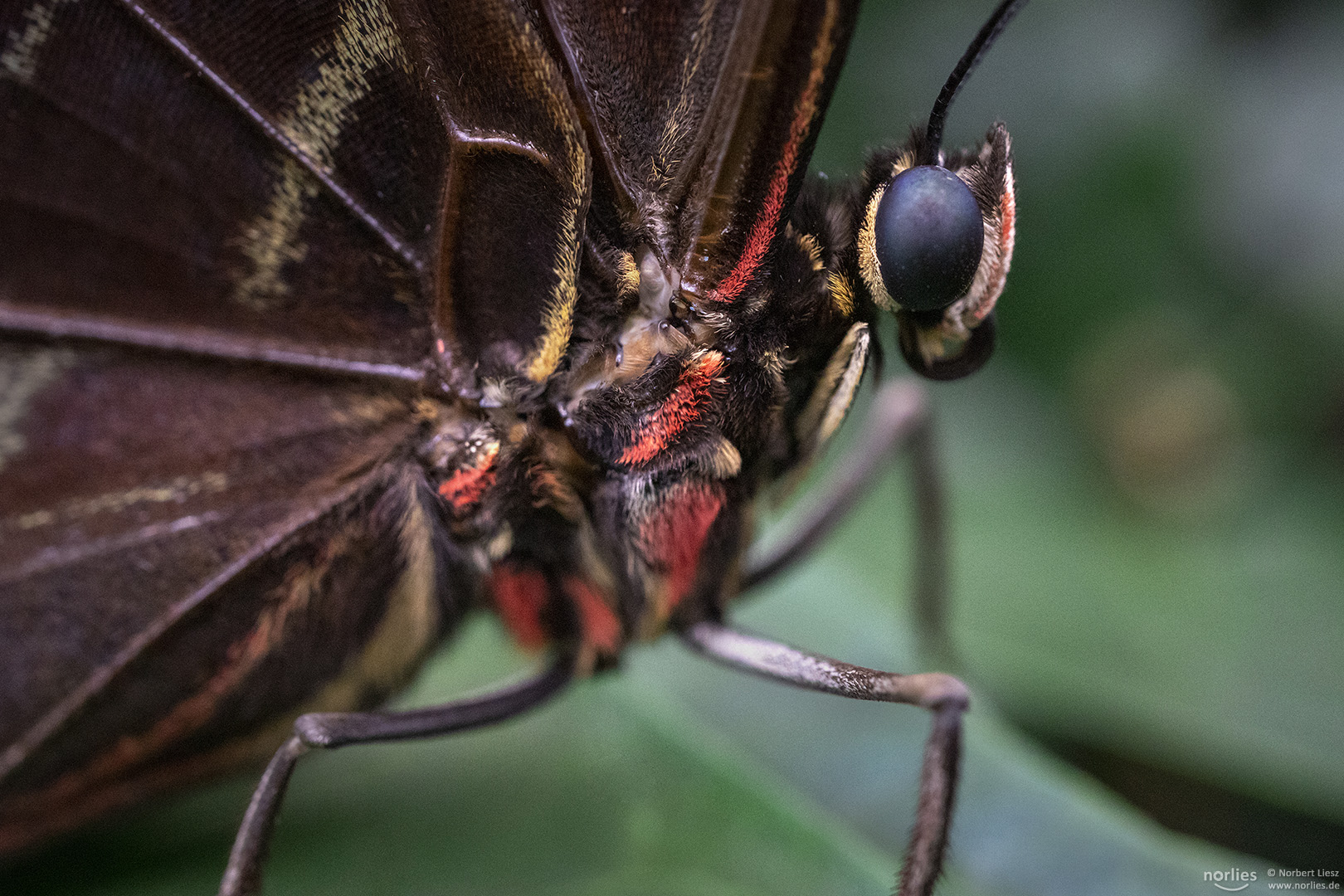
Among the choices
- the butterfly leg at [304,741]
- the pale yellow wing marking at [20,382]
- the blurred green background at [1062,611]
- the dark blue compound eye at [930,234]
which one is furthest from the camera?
the blurred green background at [1062,611]

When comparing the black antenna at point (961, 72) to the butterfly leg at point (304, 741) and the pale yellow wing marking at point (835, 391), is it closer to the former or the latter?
the pale yellow wing marking at point (835, 391)

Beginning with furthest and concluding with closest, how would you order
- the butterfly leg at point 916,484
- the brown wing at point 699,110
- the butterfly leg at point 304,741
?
1. the butterfly leg at point 916,484
2. the butterfly leg at point 304,741
3. the brown wing at point 699,110

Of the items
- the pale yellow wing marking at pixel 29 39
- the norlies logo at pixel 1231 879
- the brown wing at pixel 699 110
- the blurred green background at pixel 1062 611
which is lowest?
the norlies logo at pixel 1231 879

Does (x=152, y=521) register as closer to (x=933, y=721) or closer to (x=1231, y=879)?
(x=933, y=721)

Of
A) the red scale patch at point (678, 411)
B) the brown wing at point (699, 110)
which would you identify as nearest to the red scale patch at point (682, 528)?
the red scale patch at point (678, 411)

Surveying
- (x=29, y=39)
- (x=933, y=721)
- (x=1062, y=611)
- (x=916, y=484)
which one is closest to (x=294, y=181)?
(x=29, y=39)

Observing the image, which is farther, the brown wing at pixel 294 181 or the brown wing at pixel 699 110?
the brown wing at pixel 294 181

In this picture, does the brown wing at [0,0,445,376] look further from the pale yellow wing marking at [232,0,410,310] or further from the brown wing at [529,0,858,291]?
the brown wing at [529,0,858,291]

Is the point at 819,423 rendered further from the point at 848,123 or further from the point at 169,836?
the point at 848,123

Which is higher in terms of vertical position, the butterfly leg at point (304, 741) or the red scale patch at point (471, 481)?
the red scale patch at point (471, 481)
